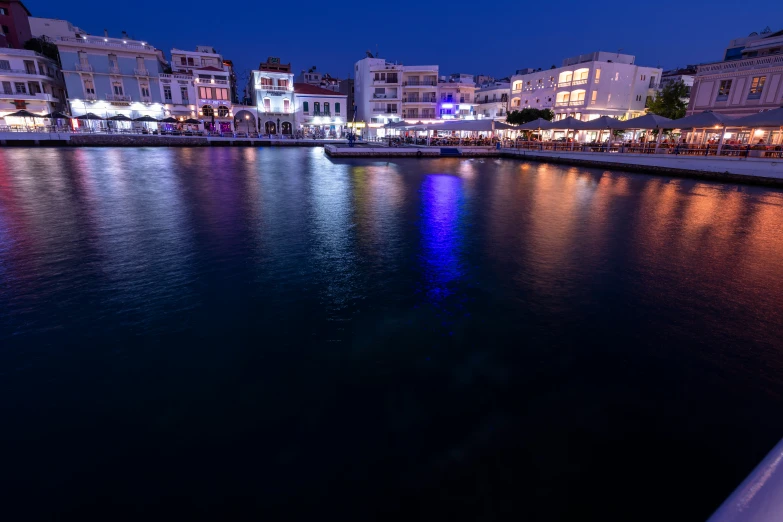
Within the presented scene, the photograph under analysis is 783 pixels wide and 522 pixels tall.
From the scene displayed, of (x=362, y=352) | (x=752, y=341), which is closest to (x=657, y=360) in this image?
(x=752, y=341)

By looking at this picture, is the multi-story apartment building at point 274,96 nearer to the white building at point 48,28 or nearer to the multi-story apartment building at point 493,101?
the white building at point 48,28

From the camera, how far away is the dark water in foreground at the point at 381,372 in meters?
3.80

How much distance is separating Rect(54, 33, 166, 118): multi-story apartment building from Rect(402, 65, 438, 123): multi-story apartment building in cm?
3168

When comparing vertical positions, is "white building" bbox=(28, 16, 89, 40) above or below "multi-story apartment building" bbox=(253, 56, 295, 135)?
above

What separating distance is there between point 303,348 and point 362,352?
857 millimetres

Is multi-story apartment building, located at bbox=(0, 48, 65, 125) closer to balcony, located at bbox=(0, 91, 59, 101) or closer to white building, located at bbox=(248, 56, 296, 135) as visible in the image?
balcony, located at bbox=(0, 91, 59, 101)

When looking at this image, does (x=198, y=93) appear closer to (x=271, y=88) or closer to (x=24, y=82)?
(x=271, y=88)

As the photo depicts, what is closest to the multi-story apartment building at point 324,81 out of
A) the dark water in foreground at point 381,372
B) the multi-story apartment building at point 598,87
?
the multi-story apartment building at point 598,87

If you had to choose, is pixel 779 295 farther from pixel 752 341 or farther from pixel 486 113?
pixel 486 113

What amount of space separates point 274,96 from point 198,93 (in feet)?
30.8

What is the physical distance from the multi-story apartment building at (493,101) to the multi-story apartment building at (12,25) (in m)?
59.5

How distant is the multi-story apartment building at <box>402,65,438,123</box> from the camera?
5850 cm

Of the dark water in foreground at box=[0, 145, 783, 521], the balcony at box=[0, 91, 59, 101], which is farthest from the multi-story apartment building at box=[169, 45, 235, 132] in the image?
the dark water in foreground at box=[0, 145, 783, 521]

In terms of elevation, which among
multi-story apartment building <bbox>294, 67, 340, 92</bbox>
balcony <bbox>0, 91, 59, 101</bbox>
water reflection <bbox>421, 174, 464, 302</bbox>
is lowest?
water reflection <bbox>421, 174, 464, 302</bbox>
